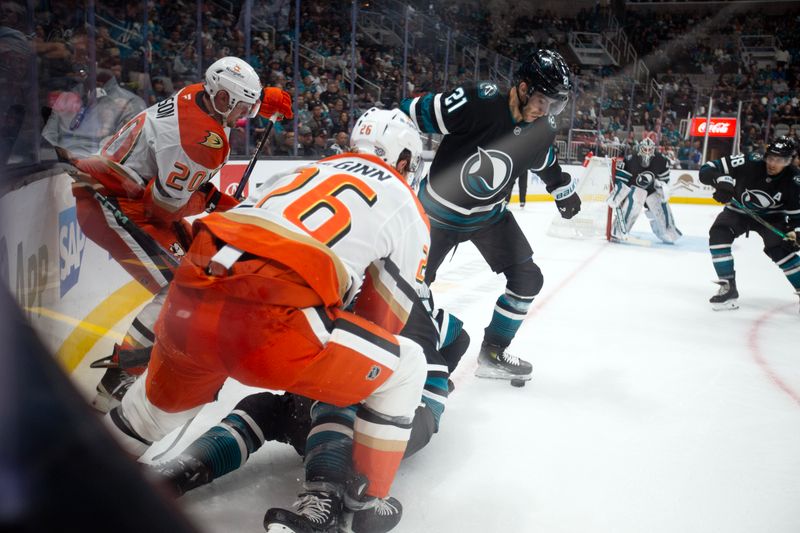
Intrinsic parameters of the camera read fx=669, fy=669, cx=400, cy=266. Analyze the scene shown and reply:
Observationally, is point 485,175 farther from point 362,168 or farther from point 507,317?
point 362,168

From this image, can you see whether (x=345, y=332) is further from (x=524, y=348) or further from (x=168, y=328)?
(x=524, y=348)

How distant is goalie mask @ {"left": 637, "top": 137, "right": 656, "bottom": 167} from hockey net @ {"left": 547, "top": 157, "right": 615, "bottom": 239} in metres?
0.50

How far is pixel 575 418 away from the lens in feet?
7.82

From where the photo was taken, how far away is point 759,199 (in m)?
4.49

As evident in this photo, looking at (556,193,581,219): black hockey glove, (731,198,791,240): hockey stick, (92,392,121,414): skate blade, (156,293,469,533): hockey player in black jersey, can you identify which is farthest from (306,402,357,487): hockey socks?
(731,198,791,240): hockey stick

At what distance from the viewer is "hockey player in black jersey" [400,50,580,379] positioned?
2.61 meters

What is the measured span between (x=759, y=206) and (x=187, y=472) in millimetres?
4257

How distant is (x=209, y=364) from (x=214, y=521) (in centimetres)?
46

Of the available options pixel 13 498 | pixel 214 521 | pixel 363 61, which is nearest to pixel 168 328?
pixel 214 521

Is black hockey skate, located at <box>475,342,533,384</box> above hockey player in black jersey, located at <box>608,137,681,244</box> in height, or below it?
below

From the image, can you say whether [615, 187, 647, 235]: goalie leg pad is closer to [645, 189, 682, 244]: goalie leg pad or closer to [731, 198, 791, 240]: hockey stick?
[645, 189, 682, 244]: goalie leg pad

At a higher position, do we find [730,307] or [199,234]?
[199,234]

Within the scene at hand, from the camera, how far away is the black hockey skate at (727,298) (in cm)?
443

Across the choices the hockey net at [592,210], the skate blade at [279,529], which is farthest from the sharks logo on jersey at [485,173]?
the hockey net at [592,210]
